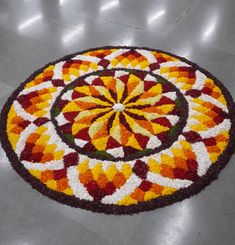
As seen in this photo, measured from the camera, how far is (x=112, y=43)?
305 cm

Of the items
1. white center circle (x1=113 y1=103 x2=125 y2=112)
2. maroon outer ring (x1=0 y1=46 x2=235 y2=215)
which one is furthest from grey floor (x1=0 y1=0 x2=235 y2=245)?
white center circle (x1=113 y1=103 x2=125 y2=112)

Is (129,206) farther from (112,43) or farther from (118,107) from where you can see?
(112,43)

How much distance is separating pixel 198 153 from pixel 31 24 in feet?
6.63

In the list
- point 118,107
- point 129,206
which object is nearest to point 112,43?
point 118,107

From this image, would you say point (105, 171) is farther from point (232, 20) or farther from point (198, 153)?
point (232, 20)

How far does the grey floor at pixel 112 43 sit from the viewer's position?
1.80m

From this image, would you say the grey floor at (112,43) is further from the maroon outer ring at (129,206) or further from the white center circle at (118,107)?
the white center circle at (118,107)

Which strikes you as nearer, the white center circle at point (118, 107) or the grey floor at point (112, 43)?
the grey floor at point (112, 43)

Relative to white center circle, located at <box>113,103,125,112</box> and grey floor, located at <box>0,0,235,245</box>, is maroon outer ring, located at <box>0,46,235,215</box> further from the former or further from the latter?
white center circle, located at <box>113,103,125,112</box>

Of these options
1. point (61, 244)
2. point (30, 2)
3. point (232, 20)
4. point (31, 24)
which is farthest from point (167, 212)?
point (30, 2)

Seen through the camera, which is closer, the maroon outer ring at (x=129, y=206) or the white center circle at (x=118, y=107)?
the maroon outer ring at (x=129, y=206)

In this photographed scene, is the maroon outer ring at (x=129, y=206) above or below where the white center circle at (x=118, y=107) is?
below

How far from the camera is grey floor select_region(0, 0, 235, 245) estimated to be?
1796 mm

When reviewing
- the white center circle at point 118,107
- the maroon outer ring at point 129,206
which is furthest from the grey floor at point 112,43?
the white center circle at point 118,107
